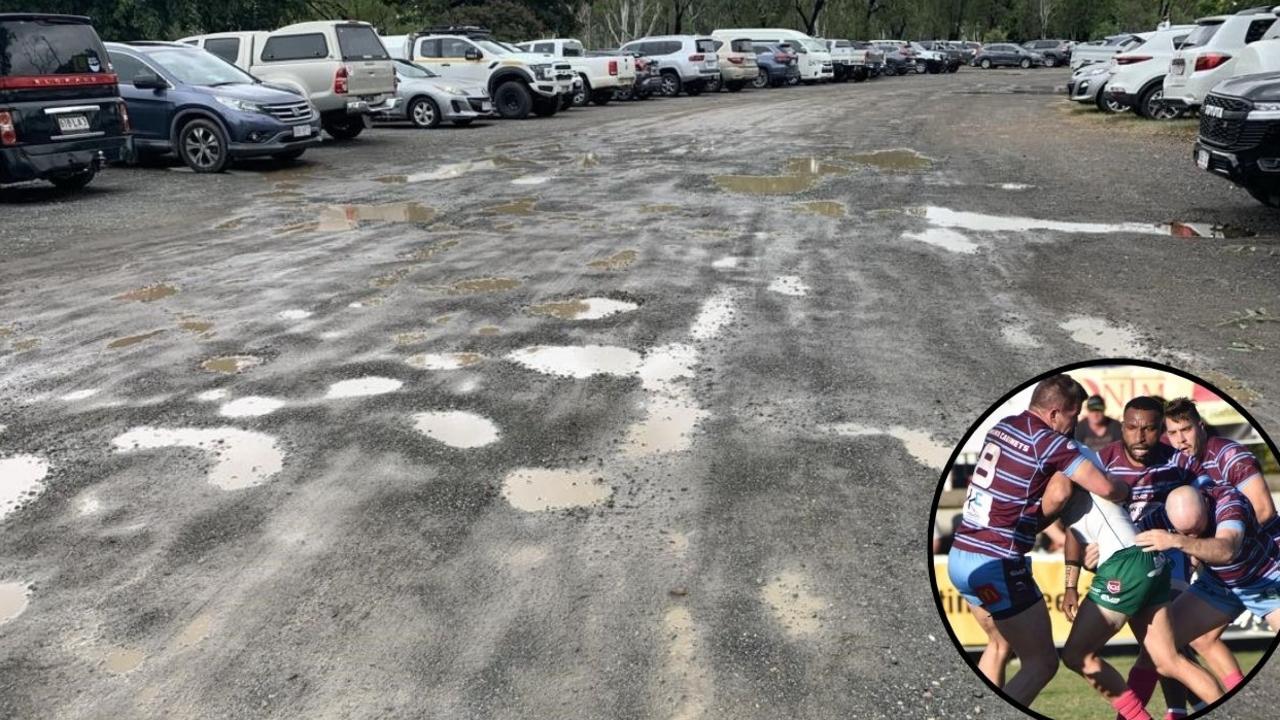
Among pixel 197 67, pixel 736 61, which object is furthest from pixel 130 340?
pixel 736 61

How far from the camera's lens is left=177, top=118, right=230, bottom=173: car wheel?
14141 millimetres

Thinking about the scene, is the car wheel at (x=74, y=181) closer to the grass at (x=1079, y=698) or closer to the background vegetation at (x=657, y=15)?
the grass at (x=1079, y=698)

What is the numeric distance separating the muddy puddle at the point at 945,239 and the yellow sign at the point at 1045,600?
720 cm

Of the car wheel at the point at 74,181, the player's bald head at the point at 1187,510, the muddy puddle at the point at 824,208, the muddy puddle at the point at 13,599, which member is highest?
the player's bald head at the point at 1187,510

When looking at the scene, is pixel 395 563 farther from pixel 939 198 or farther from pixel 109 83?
pixel 109 83

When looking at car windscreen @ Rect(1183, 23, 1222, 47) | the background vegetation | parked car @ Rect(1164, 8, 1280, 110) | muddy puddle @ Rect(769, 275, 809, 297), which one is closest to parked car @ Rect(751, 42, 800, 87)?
the background vegetation

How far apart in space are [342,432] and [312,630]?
1.64 m

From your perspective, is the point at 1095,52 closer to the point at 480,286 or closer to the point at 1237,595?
the point at 480,286

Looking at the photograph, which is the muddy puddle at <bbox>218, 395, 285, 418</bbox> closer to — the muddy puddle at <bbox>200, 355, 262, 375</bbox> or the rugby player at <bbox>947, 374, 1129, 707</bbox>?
the muddy puddle at <bbox>200, 355, 262, 375</bbox>

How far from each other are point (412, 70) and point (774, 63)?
18.6m

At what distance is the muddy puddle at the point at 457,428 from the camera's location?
449 centimetres

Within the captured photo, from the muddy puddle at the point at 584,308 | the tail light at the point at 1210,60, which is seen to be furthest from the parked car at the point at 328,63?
the tail light at the point at 1210,60

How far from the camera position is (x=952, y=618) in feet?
4.36

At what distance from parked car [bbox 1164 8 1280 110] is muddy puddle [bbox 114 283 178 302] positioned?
13.5 meters
